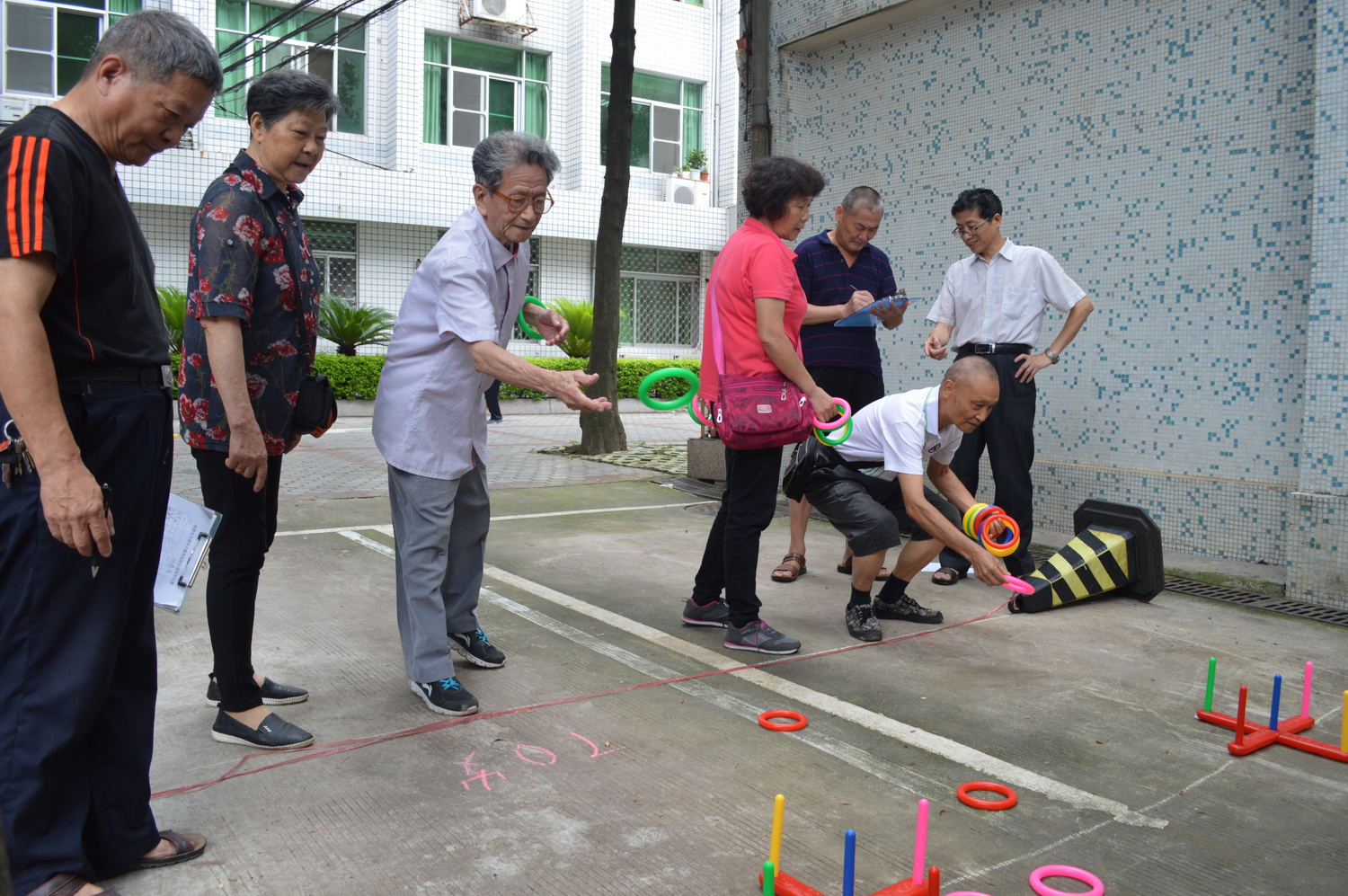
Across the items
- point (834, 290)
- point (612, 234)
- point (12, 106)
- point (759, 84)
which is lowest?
point (834, 290)

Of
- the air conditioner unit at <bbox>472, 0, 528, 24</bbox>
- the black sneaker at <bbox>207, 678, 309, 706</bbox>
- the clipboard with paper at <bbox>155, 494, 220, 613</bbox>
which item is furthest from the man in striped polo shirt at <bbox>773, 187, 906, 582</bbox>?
the air conditioner unit at <bbox>472, 0, 528, 24</bbox>

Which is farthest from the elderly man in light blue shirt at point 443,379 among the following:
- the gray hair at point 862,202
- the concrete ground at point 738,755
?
the gray hair at point 862,202

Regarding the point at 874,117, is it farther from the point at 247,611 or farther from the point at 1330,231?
the point at 247,611

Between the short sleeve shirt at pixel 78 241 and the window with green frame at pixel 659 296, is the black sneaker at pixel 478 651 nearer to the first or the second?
the short sleeve shirt at pixel 78 241

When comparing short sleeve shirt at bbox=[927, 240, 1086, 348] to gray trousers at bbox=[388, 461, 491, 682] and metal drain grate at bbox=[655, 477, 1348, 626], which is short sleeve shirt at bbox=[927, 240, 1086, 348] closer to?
metal drain grate at bbox=[655, 477, 1348, 626]

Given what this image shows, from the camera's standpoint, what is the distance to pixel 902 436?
13.4 feet

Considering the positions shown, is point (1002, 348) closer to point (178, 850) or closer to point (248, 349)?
point (248, 349)

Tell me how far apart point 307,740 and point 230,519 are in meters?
0.71

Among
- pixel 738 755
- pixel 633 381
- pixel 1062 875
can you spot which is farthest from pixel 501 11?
pixel 1062 875

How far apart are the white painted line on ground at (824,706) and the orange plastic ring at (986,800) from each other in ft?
0.36

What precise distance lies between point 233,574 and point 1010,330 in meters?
Result: 4.08

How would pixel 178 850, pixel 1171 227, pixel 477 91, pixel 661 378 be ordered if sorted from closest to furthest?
1. pixel 178 850
2. pixel 661 378
3. pixel 1171 227
4. pixel 477 91

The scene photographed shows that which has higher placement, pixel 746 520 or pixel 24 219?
pixel 24 219

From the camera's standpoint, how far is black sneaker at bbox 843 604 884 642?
4.39m
